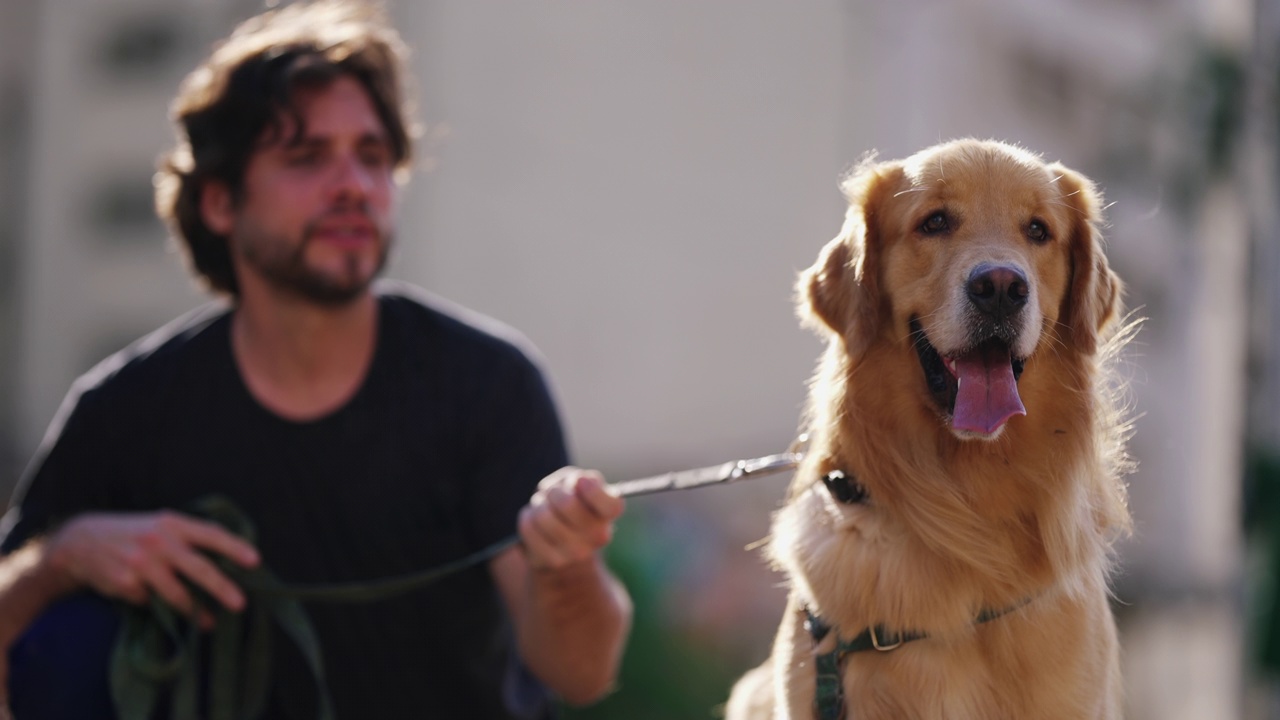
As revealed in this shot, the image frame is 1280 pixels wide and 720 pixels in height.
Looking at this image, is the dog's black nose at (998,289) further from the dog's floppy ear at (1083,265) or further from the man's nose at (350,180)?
the man's nose at (350,180)

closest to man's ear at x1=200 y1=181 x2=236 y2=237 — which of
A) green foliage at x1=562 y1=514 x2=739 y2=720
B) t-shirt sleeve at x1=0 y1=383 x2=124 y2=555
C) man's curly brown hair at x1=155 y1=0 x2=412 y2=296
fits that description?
man's curly brown hair at x1=155 y1=0 x2=412 y2=296

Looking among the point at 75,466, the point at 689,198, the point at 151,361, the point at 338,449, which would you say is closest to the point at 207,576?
the point at 338,449

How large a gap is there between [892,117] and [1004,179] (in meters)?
14.7

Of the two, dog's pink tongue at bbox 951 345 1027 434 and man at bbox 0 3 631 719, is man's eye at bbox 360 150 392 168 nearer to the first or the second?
man at bbox 0 3 631 719

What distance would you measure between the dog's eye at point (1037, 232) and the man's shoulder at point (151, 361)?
2.22 meters

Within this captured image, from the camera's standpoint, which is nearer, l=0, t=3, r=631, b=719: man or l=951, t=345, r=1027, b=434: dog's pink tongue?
l=951, t=345, r=1027, b=434: dog's pink tongue

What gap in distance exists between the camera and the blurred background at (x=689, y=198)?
16.7m

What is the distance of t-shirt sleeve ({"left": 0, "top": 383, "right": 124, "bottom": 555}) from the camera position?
3.50 metres

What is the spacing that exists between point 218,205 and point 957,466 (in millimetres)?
2346

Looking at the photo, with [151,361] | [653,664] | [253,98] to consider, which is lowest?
[653,664]

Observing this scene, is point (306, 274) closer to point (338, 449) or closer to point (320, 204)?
point (320, 204)

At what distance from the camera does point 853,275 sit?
2.72 m

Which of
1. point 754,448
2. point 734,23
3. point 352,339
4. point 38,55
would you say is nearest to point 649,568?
point 754,448

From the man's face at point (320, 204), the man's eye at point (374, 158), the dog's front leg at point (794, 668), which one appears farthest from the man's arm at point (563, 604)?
the man's eye at point (374, 158)
